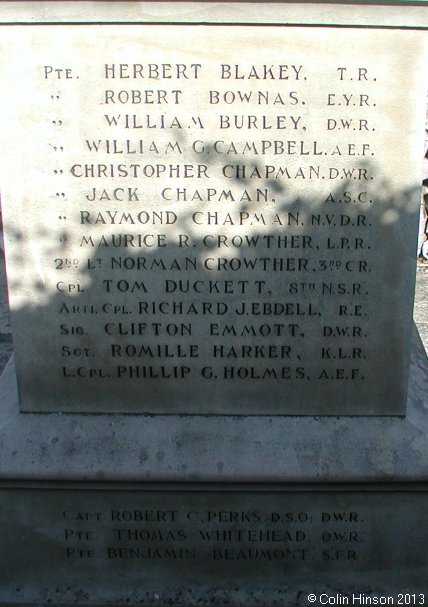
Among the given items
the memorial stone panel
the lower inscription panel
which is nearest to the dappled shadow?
the memorial stone panel

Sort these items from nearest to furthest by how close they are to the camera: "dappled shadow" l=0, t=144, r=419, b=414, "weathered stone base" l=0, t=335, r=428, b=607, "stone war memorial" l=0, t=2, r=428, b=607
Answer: "stone war memorial" l=0, t=2, r=428, b=607, "dappled shadow" l=0, t=144, r=419, b=414, "weathered stone base" l=0, t=335, r=428, b=607

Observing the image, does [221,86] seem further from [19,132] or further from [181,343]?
[181,343]

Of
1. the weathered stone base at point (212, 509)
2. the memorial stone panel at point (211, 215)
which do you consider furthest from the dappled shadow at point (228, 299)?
the weathered stone base at point (212, 509)

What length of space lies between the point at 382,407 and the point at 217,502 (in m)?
0.80

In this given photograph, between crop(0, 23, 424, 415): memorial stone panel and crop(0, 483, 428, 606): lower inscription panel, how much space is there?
36 cm

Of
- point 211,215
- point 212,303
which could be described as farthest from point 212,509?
point 211,215

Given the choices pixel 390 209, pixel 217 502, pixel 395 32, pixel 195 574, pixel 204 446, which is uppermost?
pixel 395 32

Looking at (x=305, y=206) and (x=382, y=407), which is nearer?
(x=305, y=206)

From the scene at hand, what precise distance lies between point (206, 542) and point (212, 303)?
1.03 meters

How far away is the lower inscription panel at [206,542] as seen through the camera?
9.26ft

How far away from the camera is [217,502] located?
283 centimetres

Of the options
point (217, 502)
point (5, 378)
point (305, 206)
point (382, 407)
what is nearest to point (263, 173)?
point (305, 206)

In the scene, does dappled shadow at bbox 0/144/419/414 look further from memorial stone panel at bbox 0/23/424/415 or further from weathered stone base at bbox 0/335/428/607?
weathered stone base at bbox 0/335/428/607

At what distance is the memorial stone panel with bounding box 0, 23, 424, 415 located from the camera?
Result: 2.48 meters
